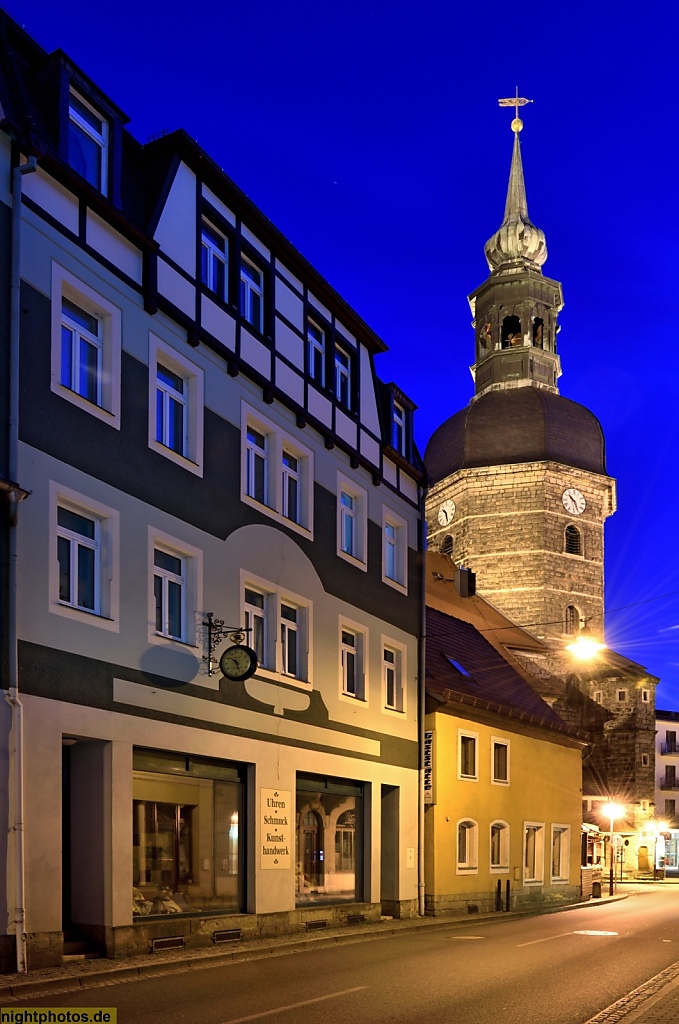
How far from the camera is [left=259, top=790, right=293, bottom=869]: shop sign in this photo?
68.0ft

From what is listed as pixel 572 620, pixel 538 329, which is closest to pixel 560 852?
pixel 572 620

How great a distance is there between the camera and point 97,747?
54.7 feet

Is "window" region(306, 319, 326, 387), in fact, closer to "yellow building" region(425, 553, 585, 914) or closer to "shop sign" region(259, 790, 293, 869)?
"shop sign" region(259, 790, 293, 869)

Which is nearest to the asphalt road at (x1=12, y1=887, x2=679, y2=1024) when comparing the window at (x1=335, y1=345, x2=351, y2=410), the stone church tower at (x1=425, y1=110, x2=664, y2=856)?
the window at (x1=335, y1=345, x2=351, y2=410)

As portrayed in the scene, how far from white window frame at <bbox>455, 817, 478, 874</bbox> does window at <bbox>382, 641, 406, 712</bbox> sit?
431cm

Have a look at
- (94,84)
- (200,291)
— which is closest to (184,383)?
(200,291)

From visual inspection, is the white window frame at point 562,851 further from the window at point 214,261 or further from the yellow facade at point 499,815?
the window at point 214,261

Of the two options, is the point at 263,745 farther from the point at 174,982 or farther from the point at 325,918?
the point at 174,982

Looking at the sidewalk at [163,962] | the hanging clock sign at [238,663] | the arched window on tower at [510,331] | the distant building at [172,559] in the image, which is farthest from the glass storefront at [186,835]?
the arched window on tower at [510,331]

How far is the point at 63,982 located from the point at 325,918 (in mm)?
9724

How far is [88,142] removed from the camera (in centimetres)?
1766

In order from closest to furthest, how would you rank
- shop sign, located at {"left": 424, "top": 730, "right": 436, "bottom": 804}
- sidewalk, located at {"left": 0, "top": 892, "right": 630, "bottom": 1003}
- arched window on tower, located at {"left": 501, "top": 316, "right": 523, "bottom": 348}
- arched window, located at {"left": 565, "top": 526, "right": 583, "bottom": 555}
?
sidewalk, located at {"left": 0, "top": 892, "right": 630, "bottom": 1003} < shop sign, located at {"left": 424, "top": 730, "right": 436, "bottom": 804} < arched window, located at {"left": 565, "top": 526, "right": 583, "bottom": 555} < arched window on tower, located at {"left": 501, "top": 316, "right": 523, "bottom": 348}

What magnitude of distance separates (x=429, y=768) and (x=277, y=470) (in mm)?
9760

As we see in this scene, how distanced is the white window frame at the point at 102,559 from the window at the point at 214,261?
4937 millimetres
